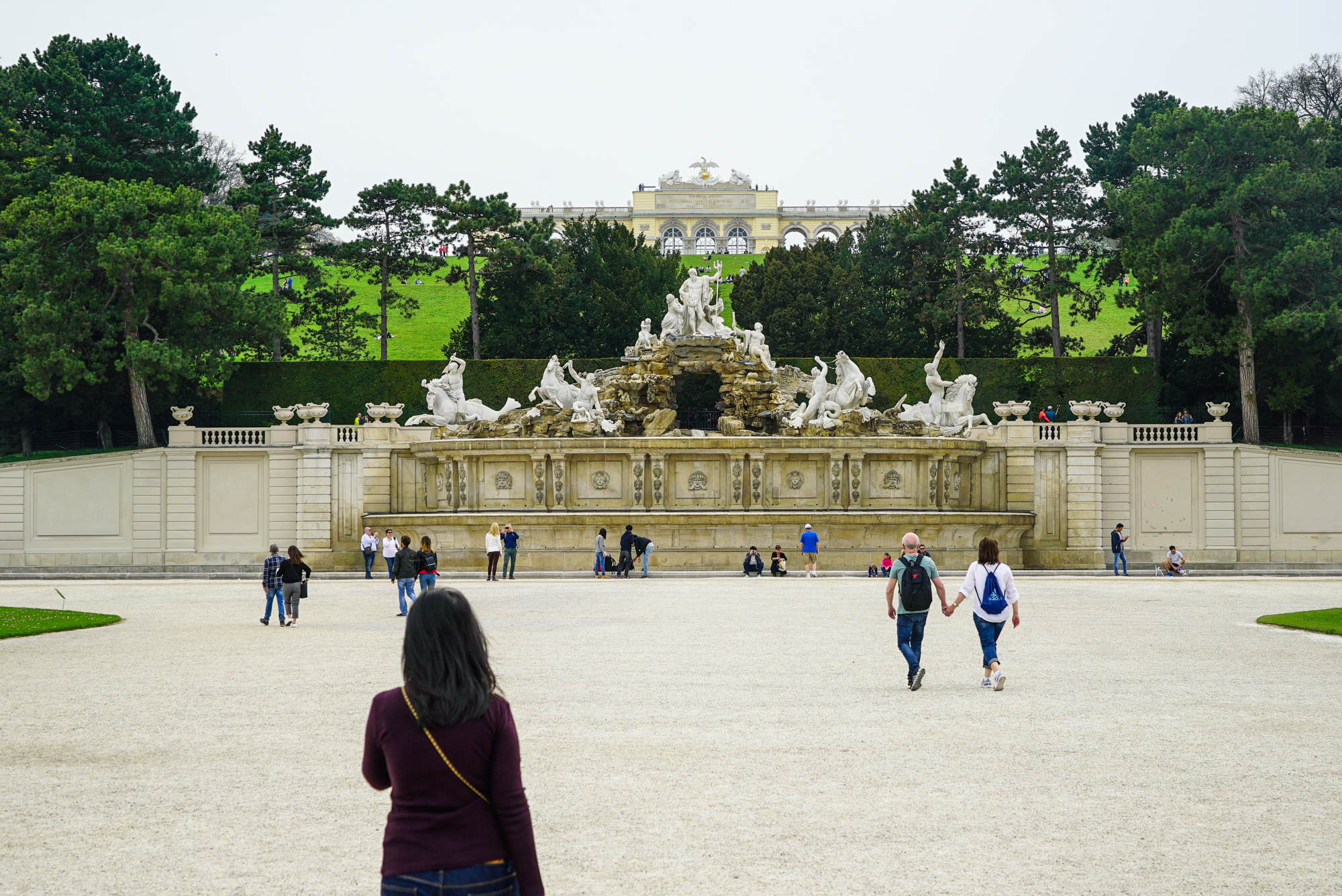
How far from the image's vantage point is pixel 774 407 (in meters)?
45.5

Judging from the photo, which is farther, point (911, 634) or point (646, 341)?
point (646, 341)

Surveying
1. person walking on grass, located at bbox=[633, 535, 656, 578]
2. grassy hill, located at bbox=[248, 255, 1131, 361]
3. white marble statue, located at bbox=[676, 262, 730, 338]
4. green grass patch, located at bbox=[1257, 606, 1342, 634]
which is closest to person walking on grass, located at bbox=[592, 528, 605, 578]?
person walking on grass, located at bbox=[633, 535, 656, 578]

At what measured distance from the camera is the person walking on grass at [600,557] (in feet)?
121

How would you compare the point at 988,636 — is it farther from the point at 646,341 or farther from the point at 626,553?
the point at 646,341

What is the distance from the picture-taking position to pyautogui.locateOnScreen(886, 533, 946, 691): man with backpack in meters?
15.2

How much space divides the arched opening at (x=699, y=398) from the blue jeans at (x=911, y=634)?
3735cm

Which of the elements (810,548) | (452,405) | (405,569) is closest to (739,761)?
(405,569)

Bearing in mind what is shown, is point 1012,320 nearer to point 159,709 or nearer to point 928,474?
point 928,474

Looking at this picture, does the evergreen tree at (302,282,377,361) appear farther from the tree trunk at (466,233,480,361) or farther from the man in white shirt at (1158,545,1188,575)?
the man in white shirt at (1158,545,1188,575)

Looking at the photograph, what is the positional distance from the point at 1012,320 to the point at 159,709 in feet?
172

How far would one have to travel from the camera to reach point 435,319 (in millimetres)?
94812

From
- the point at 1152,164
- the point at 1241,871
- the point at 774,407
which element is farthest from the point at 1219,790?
the point at 1152,164

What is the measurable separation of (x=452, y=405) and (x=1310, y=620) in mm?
29054

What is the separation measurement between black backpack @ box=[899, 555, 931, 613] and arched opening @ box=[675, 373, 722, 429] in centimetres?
3722
